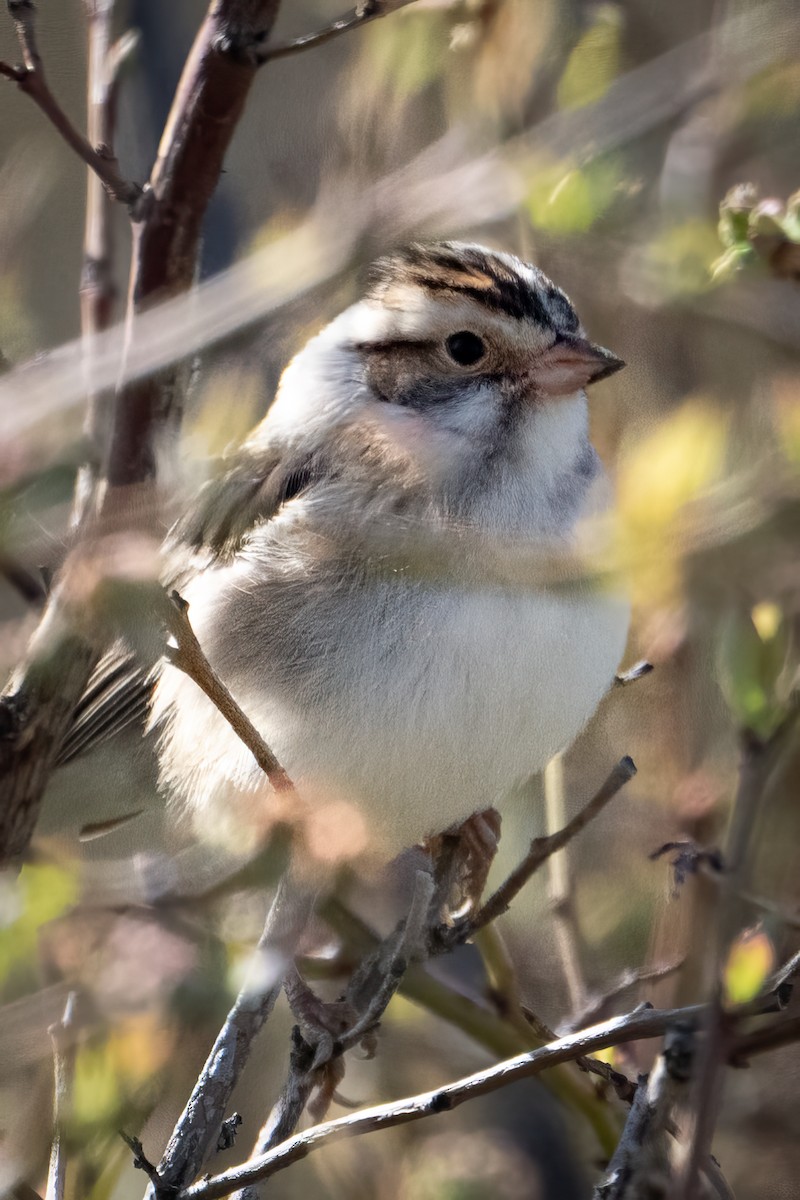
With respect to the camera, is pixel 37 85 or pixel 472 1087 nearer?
pixel 472 1087

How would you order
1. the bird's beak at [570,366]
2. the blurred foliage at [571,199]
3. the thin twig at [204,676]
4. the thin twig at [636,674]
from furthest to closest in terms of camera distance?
the bird's beak at [570,366]
the thin twig at [636,674]
the blurred foliage at [571,199]
the thin twig at [204,676]

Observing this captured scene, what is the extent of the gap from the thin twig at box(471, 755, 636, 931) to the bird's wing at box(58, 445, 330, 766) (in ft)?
2.88

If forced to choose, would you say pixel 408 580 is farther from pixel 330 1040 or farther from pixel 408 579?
pixel 330 1040

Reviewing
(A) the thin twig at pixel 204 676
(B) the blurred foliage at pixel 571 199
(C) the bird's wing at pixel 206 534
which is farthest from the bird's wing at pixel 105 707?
(B) the blurred foliage at pixel 571 199

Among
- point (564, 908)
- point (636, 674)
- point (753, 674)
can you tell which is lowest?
point (564, 908)

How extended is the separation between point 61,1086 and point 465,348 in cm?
146

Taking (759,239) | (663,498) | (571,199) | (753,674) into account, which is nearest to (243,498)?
(571,199)

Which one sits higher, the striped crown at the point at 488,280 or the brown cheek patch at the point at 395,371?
the striped crown at the point at 488,280

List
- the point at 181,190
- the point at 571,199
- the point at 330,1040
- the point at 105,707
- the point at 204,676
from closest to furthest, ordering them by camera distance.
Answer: the point at 204,676 < the point at 330,1040 < the point at 571,199 < the point at 181,190 < the point at 105,707

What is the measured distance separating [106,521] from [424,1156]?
1.74 meters

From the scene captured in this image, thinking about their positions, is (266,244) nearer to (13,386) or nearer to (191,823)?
(13,386)

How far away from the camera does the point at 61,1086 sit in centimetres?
205

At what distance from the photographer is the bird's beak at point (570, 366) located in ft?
8.30

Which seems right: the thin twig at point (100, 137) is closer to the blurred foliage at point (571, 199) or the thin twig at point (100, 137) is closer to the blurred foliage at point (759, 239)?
the blurred foliage at point (571, 199)
